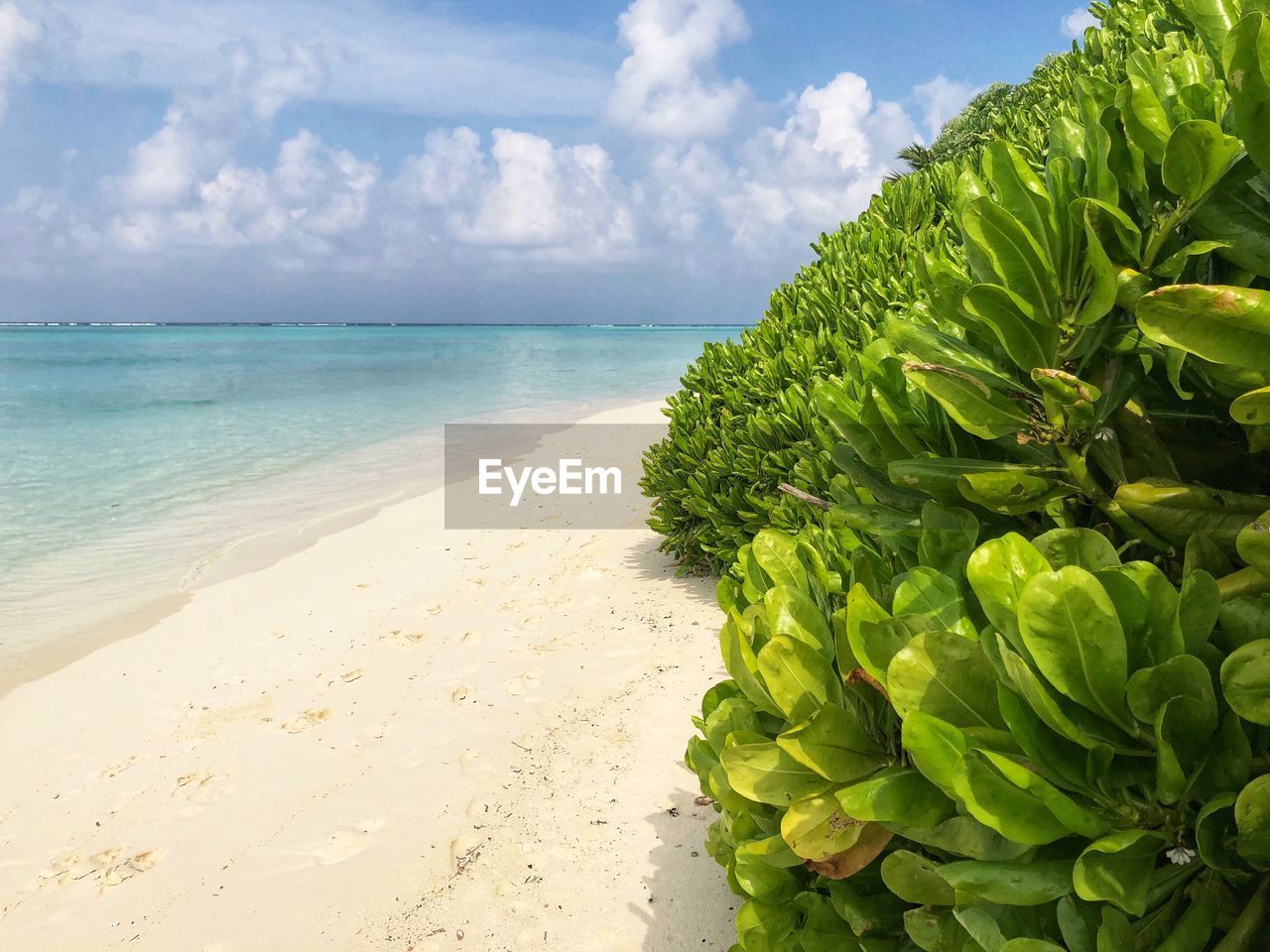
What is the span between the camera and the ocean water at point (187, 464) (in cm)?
762

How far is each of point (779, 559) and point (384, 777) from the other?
2.61 metres

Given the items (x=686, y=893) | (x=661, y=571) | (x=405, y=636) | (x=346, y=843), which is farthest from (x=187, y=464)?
(x=686, y=893)

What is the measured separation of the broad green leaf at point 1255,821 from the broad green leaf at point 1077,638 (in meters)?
0.12

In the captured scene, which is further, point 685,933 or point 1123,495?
point 685,933

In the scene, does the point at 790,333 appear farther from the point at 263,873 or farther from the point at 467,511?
the point at 467,511

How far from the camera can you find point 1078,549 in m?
0.97

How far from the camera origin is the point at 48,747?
14.1 feet

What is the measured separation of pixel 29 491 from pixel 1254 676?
1434 centimetres

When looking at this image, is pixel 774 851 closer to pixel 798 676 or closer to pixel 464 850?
pixel 798 676

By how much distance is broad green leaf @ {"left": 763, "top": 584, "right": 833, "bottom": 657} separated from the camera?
136 centimetres

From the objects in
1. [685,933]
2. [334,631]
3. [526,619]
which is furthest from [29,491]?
[685,933]

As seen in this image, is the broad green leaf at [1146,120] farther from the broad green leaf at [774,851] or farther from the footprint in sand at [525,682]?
the footprint in sand at [525,682]

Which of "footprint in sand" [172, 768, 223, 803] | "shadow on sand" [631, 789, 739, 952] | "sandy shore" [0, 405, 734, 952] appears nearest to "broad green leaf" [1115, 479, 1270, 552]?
"shadow on sand" [631, 789, 739, 952]

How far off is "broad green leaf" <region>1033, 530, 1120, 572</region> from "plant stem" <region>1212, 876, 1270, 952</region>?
366 mm
